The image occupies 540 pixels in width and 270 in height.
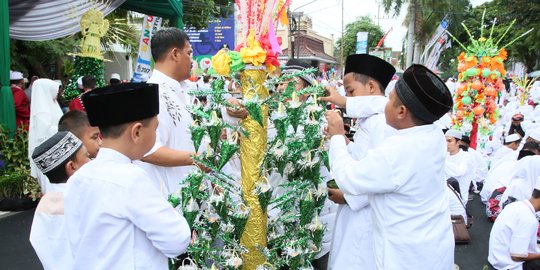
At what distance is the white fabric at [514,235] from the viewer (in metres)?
3.58

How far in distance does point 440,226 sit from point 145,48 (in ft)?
22.4

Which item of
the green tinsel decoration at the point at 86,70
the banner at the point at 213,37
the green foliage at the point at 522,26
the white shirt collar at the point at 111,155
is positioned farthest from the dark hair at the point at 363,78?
the green foliage at the point at 522,26

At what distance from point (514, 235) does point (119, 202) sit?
134 inches

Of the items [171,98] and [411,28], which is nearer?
[171,98]

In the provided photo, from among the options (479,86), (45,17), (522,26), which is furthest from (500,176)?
(522,26)

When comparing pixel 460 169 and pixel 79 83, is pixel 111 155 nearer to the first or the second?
pixel 460 169

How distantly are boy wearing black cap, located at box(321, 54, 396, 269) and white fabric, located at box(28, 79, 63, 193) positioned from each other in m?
4.27

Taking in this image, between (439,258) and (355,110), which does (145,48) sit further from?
(439,258)

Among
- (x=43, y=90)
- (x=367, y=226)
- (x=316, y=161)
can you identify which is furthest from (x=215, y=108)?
(x=43, y=90)

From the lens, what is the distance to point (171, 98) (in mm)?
2498

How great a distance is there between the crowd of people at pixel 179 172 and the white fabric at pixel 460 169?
120 inches

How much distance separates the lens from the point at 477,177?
7.70 m

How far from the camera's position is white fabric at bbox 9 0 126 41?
7.86 m

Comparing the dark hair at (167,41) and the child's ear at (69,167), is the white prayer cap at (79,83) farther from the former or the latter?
the child's ear at (69,167)
